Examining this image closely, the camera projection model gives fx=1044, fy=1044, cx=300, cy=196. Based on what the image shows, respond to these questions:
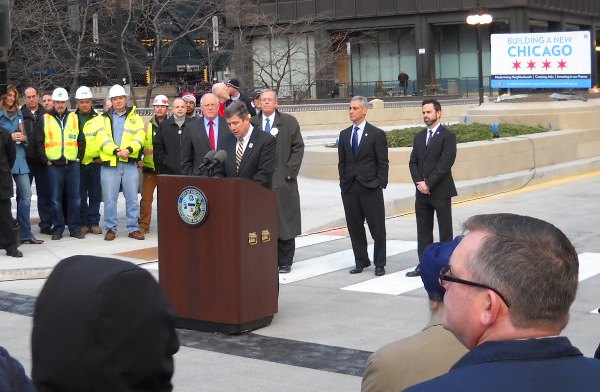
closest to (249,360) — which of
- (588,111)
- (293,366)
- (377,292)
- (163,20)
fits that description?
(293,366)

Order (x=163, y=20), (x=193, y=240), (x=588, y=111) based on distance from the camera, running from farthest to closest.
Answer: (x=163, y=20) < (x=588, y=111) < (x=193, y=240)

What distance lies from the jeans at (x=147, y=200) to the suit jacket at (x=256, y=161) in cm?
469

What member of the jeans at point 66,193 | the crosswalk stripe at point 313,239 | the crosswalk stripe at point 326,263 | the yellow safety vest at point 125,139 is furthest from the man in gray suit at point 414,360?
the jeans at point 66,193

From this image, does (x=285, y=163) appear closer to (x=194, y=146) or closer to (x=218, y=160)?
(x=194, y=146)

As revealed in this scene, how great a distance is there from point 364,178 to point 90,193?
4.78 m

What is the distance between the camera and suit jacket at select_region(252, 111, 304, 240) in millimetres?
11898

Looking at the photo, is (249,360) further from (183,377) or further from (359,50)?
(359,50)

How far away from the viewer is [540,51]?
87.5 feet

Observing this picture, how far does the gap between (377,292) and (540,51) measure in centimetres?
1713

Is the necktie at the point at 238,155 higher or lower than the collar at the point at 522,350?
higher

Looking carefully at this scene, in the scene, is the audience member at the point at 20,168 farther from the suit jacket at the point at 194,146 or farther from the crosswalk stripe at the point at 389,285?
the crosswalk stripe at the point at 389,285

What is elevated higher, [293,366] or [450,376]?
[450,376]

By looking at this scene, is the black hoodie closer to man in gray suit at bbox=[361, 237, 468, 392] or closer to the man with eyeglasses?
the man with eyeglasses

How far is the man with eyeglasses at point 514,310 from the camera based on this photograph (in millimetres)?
2424
